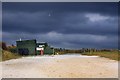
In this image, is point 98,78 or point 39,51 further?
point 39,51

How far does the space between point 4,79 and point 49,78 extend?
240cm

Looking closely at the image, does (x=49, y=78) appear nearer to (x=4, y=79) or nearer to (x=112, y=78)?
(x=4, y=79)

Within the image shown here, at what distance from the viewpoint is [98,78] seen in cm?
1784

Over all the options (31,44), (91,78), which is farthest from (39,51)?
(91,78)

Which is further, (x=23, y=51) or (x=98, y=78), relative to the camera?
(x=23, y=51)

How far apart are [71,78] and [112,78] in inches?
90.1

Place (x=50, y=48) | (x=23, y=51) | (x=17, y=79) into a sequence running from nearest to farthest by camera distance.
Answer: (x=17, y=79) → (x=23, y=51) → (x=50, y=48)

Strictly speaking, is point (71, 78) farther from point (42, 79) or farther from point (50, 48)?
point (50, 48)

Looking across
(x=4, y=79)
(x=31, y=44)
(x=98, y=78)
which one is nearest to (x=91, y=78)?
(x=98, y=78)

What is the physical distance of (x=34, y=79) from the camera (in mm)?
17047

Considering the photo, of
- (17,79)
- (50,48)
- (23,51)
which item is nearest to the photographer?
(17,79)

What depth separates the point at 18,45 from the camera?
76.8 metres

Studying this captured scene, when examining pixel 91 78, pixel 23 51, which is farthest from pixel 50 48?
pixel 91 78

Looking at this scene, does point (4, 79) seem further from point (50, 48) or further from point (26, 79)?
point (50, 48)
